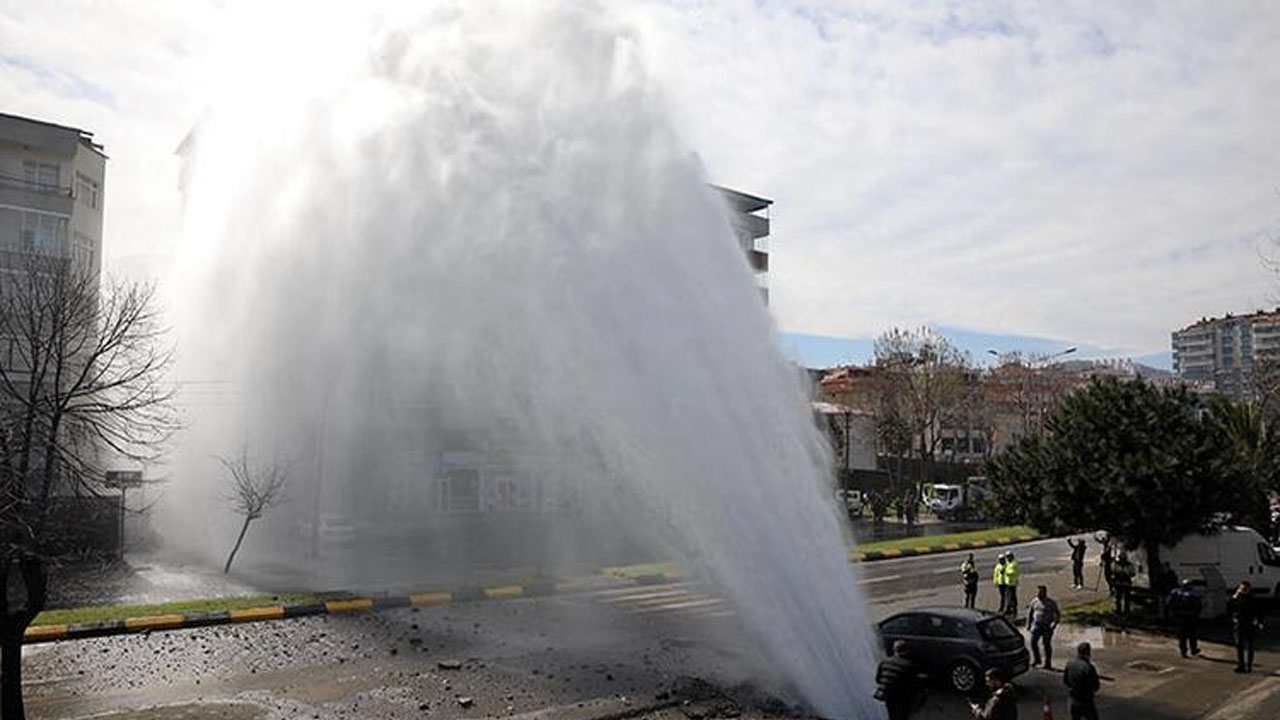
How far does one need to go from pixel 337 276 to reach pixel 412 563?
1092cm

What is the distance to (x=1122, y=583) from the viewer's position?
2352 cm

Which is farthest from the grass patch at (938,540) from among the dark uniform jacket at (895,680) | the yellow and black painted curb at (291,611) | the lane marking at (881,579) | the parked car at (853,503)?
the dark uniform jacket at (895,680)

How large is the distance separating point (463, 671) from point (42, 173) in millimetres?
42479

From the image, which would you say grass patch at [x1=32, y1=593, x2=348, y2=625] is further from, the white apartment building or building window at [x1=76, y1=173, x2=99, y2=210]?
building window at [x1=76, y1=173, x2=99, y2=210]

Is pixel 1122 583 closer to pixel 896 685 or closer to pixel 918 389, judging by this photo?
pixel 896 685

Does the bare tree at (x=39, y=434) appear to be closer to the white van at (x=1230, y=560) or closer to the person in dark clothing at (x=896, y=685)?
the person in dark clothing at (x=896, y=685)

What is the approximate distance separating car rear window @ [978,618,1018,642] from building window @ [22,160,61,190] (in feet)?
155

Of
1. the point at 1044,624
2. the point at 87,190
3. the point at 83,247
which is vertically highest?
the point at 87,190

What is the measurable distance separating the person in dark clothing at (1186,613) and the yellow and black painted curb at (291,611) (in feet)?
48.8

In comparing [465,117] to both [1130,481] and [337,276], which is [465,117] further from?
[1130,481]

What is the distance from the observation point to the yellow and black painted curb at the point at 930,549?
1468 inches

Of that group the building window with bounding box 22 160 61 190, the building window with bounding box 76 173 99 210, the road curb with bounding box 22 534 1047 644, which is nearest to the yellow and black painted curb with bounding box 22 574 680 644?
the road curb with bounding box 22 534 1047 644

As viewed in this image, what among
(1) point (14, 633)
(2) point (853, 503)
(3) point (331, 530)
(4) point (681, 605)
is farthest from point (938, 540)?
(1) point (14, 633)

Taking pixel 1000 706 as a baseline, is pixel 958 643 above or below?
below
